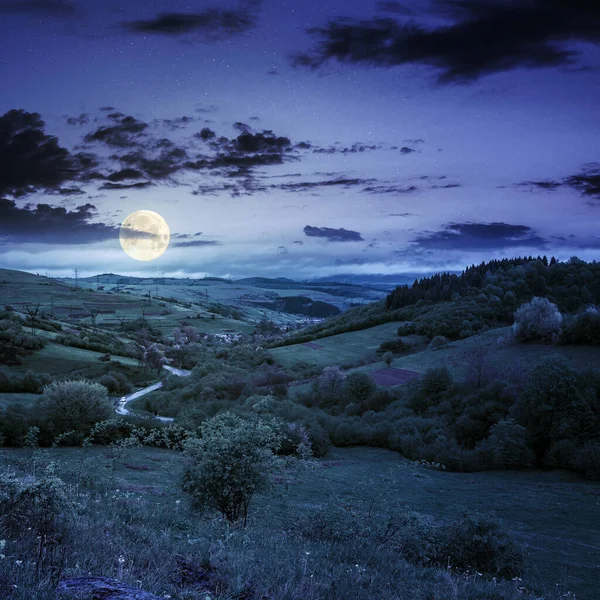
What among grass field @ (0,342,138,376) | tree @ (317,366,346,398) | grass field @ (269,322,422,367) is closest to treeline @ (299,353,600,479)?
tree @ (317,366,346,398)

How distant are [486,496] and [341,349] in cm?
8572

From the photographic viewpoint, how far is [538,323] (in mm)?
76562

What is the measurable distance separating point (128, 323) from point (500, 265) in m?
158

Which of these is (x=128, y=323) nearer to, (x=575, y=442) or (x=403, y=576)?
(x=575, y=442)

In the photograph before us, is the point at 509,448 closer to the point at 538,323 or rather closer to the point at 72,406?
the point at 538,323

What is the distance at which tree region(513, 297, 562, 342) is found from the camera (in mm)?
75875

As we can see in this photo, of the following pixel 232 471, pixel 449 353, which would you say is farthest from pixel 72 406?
pixel 449 353

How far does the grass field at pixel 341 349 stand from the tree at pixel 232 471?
9037 cm

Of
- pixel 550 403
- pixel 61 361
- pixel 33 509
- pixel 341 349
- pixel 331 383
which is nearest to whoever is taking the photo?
pixel 33 509

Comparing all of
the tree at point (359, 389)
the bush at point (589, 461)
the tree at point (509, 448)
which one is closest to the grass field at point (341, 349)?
the tree at point (359, 389)

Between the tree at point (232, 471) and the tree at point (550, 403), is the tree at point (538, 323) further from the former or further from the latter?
the tree at point (232, 471)

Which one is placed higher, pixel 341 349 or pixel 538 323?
pixel 538 323

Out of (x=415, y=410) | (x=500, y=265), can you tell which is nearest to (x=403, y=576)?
(x=415, y=410)

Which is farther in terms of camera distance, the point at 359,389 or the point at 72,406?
the point at 359,389
